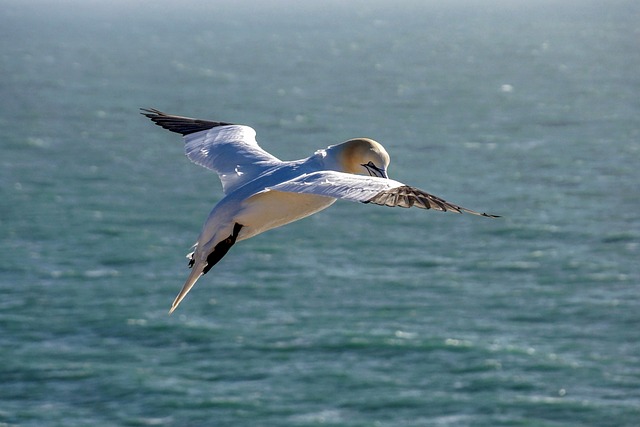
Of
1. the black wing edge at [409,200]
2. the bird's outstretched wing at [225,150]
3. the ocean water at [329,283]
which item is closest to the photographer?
the black wing edge at [409,200]

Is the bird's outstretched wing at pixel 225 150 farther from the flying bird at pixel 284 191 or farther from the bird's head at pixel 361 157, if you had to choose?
the bird's head at pixel 361 157

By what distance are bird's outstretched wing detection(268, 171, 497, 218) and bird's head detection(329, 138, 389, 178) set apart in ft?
3.35

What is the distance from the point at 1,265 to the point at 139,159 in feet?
92.3

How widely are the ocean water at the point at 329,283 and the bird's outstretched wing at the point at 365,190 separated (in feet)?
136

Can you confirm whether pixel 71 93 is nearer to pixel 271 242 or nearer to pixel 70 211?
pixel 70 211

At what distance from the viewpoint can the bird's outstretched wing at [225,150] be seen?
53.9 feet

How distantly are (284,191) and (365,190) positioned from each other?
1022 mm

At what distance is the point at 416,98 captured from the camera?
139 m

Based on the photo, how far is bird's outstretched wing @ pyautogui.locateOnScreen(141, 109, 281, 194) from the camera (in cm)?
1642

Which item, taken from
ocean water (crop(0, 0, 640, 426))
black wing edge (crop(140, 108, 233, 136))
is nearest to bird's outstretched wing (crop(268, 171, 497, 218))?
black wing edge (crop(140, 108, 233, 136))

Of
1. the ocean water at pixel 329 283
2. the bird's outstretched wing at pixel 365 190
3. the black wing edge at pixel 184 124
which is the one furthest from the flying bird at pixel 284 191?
the ocean water at pixel 329 283

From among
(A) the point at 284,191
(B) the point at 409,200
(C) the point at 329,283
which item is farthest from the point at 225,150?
(C) the point at 329,283

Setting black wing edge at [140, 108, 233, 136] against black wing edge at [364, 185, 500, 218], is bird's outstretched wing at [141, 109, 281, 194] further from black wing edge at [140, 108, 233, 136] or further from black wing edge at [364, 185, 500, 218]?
black wing edge at [364, 185, 500, 218]

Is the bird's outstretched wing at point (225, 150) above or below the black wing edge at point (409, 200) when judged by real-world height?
above
